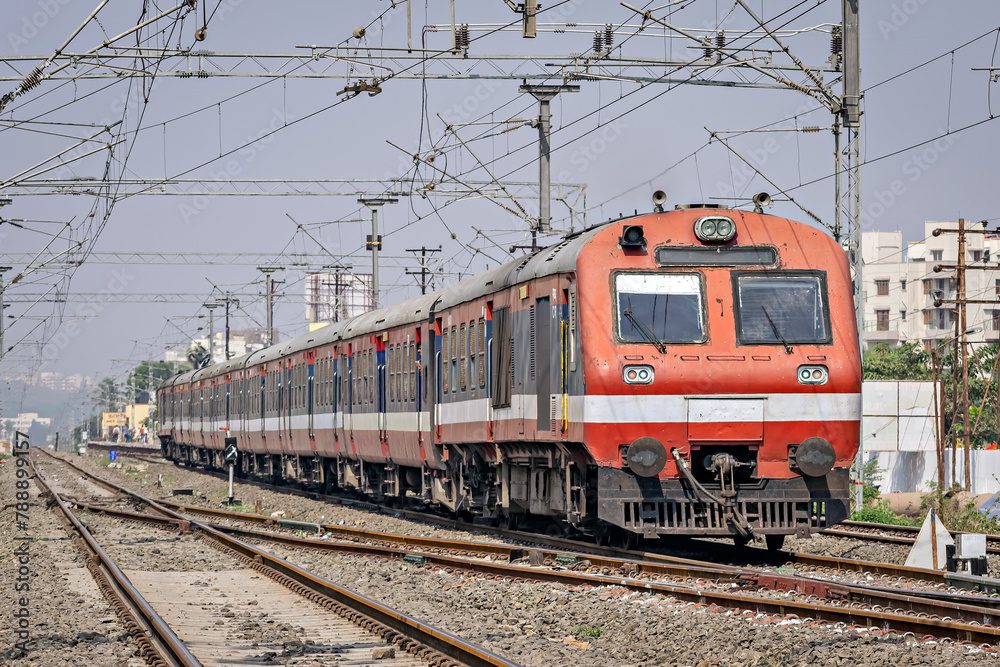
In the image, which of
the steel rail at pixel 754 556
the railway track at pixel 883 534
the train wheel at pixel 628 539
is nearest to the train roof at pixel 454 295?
the train wheel at pixel 628 539

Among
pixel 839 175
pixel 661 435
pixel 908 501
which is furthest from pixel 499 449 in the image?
pixel 908 501

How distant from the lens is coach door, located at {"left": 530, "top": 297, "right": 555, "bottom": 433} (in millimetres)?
15188

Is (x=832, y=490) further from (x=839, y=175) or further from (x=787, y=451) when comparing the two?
(x=839, y=175)

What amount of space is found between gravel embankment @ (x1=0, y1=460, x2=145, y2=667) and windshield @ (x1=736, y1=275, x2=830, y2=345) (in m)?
6.86

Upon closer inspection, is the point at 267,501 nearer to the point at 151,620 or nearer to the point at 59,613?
the point at 59,613

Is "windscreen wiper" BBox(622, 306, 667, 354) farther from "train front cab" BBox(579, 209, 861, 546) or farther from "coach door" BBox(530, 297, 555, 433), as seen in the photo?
"coach door" BBox(530, 297, 555, 433)

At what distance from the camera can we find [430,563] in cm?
1526

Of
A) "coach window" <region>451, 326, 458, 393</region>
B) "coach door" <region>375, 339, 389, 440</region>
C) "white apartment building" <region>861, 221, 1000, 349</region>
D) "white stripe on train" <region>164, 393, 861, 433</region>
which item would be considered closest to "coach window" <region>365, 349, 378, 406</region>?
"coach door" <region>375, 339, 389, 440</region>

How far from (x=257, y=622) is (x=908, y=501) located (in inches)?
1154

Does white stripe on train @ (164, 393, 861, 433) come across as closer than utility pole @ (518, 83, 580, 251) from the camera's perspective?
Yes

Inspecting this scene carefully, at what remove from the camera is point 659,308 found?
1414 centimetres

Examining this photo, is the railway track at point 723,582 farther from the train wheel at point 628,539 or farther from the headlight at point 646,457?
the headlight at point 646,457

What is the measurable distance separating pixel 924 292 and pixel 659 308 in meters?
96.1

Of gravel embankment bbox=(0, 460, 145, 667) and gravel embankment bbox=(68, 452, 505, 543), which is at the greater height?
gravel embankment bbox=(0, 460, 145, 667)
